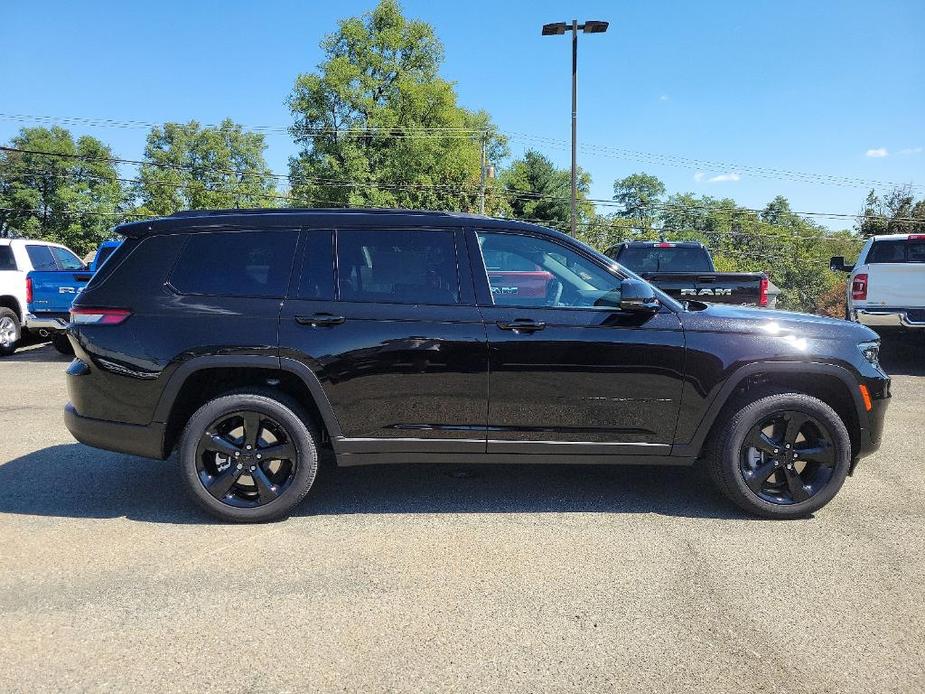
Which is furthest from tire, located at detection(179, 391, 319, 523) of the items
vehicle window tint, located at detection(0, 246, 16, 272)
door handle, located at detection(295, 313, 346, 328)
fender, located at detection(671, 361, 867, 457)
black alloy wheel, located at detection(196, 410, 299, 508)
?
vehicle window tint, located at detection(0, 246, 16, 272)

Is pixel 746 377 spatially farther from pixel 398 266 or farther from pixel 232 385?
pixel 232 385

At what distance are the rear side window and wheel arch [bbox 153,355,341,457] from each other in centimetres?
907

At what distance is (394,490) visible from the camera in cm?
450

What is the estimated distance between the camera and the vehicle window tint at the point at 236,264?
3.92m

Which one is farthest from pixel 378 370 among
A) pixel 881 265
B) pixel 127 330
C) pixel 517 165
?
pixel 517 165

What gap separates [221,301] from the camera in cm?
389

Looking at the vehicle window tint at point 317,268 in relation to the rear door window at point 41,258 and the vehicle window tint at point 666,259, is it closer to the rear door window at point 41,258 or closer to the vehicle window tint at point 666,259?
the vehicle window tint at point 666,259

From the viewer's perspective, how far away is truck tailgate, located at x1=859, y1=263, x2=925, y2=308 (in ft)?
30.3

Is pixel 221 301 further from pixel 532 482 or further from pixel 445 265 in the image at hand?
pixel 532 482

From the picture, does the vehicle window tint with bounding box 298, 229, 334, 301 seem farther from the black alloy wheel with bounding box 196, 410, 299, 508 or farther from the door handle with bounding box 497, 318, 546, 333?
the door handle with bounding box 497, 318, 546, 333

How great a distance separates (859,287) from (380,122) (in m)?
36.6

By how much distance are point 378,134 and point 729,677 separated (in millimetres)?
42690

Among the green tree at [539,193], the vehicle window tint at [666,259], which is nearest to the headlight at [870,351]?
the vehicle window tint at [666,259]

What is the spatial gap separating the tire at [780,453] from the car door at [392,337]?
148cm
